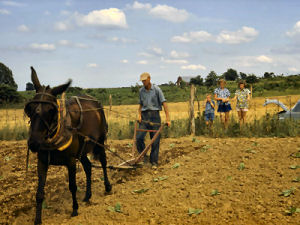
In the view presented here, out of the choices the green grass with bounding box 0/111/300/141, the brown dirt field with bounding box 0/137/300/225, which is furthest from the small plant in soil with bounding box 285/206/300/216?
the green grass with bounding box 0/111/300/141

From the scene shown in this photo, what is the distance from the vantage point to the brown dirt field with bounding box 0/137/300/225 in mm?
4512

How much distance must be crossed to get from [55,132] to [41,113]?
418 mm

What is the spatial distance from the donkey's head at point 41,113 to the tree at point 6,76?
4574 centimetres

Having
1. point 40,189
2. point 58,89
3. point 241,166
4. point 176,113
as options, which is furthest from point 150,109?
point 176,113

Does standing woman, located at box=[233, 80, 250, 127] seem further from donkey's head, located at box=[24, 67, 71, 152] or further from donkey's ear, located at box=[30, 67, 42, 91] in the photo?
donkey's ear, located at box=[30, 67, 42, 91]

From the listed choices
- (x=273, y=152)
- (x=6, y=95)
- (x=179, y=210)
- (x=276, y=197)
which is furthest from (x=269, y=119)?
(x=6, y=95)

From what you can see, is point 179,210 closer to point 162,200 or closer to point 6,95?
point 162,200

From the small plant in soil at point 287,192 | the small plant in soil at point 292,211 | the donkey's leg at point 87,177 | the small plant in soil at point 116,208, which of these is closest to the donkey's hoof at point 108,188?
the donkey's leg at point 87,177

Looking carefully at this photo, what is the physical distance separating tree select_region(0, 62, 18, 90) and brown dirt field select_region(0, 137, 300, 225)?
138ft

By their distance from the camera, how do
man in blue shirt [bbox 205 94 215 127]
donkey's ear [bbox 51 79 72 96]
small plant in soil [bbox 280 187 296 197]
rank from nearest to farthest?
donkey's ear [bbox 51 79 72 96], small plant in soil [bbox 280 187 296 197], man in blue shirt [bbox 205 94 215 127]

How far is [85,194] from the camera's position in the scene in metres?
6.01

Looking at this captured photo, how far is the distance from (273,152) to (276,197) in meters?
2.63

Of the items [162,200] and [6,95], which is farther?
[6,95]

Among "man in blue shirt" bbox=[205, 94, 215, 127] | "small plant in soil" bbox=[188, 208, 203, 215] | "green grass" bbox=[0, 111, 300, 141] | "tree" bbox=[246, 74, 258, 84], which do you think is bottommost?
"small plant in soil" bbox=[188, 208, 203, 215]
